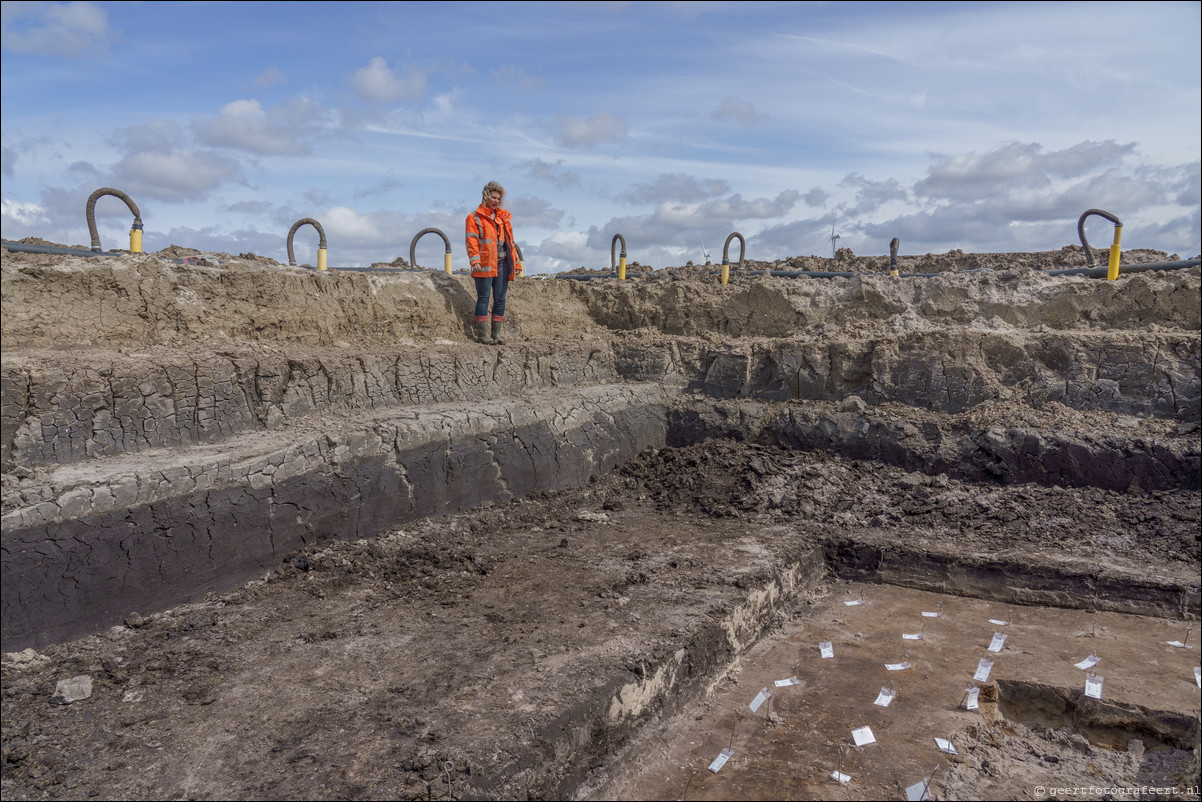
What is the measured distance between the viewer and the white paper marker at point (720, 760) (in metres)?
3.07

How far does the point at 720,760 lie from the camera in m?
3.12

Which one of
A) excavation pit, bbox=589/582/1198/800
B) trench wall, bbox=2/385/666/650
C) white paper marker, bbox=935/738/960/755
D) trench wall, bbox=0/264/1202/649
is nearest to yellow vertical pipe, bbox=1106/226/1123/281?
trench wall, bbox=0/264/1202/649

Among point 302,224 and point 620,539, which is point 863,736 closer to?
point 620,539

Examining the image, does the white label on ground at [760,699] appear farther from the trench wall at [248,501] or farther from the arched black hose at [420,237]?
the arched black hose at [420,237]

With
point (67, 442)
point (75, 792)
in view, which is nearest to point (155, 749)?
point (75, 792)

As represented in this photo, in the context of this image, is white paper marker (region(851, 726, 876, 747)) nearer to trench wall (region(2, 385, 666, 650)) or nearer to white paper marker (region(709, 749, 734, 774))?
white paper marker (region(709, 749, 734, 774))

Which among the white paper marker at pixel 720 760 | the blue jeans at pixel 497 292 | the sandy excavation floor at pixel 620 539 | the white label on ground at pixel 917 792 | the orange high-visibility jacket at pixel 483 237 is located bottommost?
the white paper marker at pixel 720 760

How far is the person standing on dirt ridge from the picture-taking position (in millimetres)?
Answer: 6848

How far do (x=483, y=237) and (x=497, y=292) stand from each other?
1.85ft

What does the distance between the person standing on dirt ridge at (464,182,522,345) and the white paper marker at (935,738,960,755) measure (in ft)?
16.3

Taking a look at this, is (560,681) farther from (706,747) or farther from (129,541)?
→ (129,541)

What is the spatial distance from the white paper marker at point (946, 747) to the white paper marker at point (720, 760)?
2.89 feet

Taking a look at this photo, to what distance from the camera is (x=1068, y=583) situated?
480cm

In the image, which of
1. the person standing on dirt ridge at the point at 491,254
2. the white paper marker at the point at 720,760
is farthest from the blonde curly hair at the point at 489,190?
the white paper marker at the point at 720,760
